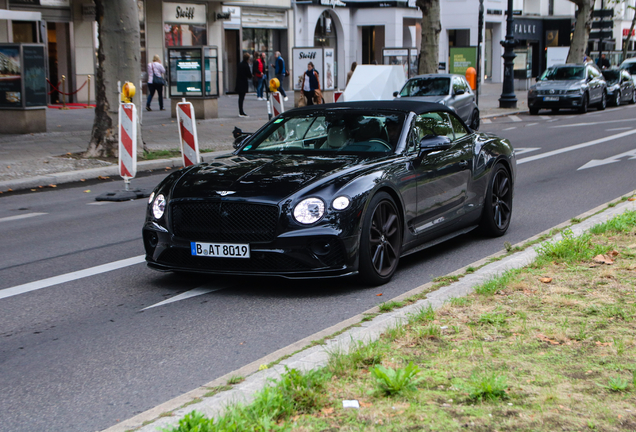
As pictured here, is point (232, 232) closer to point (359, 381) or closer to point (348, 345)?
point (348, 345)

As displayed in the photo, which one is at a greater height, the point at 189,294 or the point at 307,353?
the point at 307,353

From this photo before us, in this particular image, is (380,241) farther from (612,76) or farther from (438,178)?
(612,76)

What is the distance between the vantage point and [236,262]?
20.4 ft

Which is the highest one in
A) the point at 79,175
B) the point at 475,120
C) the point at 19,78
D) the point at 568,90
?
the point at 19,78

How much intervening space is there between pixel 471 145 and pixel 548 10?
60242 mm

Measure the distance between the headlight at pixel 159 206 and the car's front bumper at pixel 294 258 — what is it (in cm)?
33

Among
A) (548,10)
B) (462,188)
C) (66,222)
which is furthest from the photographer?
(548,10)

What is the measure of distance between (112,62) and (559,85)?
19.4 meters

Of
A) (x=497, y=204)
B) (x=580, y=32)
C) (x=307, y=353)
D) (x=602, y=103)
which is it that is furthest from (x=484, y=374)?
(x=580, y=32)

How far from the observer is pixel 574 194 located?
1160 cm

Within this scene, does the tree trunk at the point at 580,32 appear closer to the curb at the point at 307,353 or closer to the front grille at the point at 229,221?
the curb at the point at 307,353

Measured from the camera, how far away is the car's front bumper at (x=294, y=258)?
6.09 metres

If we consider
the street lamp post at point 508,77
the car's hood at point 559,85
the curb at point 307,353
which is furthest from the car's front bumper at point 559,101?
the curb at point 307,353

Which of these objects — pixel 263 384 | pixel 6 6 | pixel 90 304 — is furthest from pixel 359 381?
pixel 6 6
